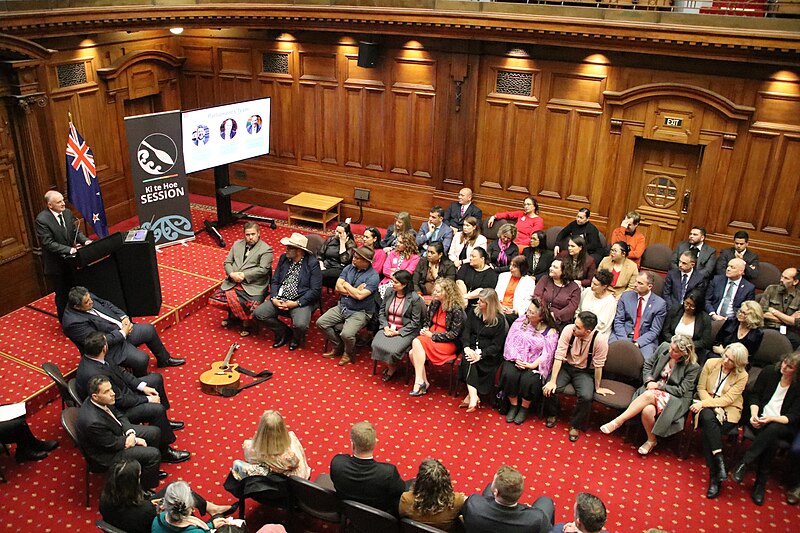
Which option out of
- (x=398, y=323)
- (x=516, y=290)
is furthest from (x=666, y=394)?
(x=398, y=323)

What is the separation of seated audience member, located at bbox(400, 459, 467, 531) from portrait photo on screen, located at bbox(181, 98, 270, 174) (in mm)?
6957

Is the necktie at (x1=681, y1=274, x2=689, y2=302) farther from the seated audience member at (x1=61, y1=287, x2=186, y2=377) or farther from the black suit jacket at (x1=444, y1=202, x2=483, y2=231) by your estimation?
the seated audience member at (x1=61, y1=287, x2=186, y2=377)

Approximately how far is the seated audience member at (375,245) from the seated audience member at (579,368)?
255cm

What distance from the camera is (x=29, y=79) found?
8148 mm

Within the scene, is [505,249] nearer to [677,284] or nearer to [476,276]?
[476,276]

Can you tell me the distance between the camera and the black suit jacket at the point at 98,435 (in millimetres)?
4824

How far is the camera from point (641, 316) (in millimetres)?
6734

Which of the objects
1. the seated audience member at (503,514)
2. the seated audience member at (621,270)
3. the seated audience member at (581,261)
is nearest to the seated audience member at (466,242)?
the seated audience member at (581,261)

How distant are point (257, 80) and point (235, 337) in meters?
5.29

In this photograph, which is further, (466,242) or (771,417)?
(466,242)

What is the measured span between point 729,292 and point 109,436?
6192mm

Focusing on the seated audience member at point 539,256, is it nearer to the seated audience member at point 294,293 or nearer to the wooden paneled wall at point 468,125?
the wooden paneled wall at point 468,125

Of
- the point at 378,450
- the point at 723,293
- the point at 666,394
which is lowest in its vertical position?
the point at 378,450

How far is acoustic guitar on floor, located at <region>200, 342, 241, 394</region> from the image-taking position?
21.6 feet
